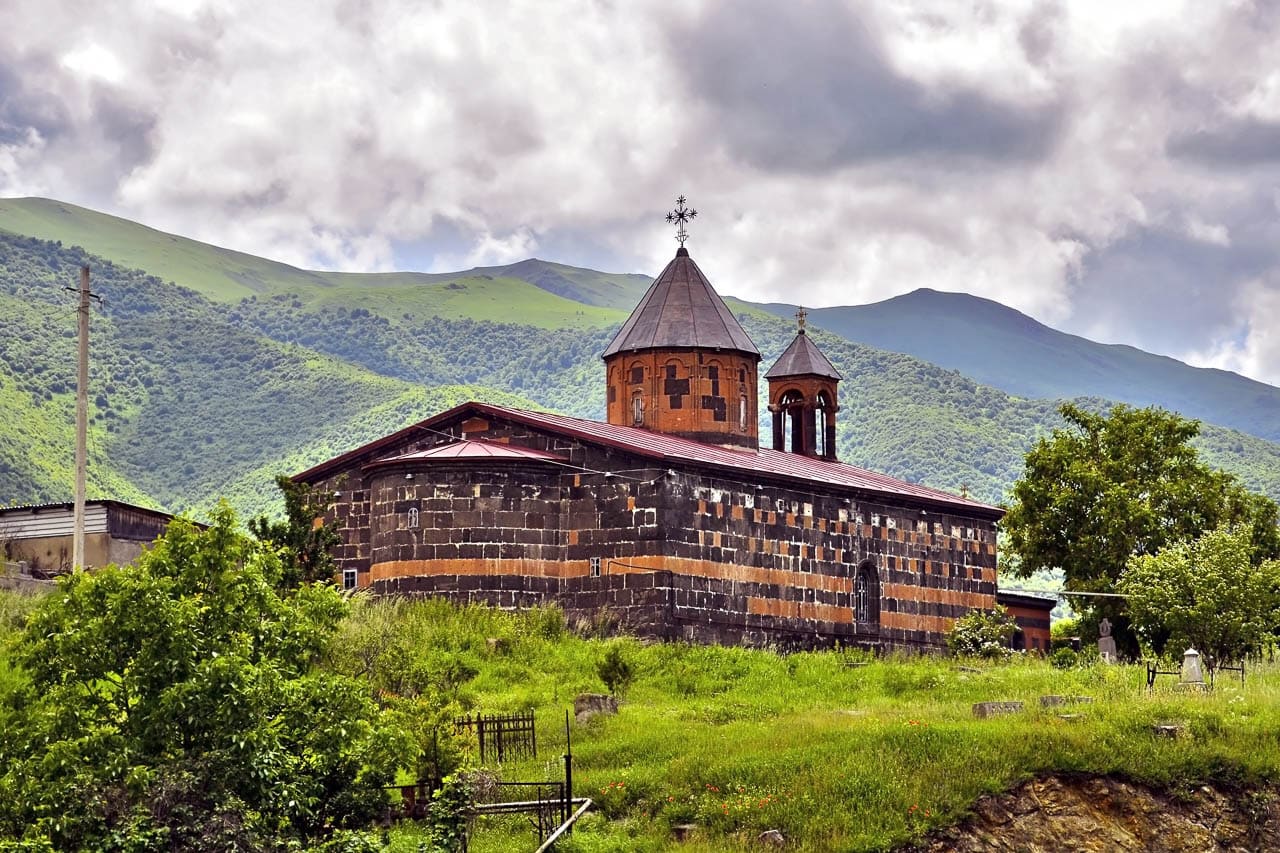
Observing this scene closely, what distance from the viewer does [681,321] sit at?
5494 centimetres

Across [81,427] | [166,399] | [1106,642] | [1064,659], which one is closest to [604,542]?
[1064,659]

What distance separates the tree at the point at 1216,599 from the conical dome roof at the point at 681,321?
14.6m

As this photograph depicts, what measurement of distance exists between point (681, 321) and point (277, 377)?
7720cm

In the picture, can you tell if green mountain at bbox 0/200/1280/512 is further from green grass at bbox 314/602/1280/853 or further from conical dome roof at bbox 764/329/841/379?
green grass at bbox 314/602/1280/853

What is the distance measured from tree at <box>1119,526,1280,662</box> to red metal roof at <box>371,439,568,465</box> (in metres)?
14.1

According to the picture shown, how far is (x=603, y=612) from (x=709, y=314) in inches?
489

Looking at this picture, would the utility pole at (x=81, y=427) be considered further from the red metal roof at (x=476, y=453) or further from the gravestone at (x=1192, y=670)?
the gravestone at (x=1192, y=670)

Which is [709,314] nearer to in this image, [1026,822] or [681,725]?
[681,725]

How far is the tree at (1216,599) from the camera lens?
1688 inches

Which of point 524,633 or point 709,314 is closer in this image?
point 524,633

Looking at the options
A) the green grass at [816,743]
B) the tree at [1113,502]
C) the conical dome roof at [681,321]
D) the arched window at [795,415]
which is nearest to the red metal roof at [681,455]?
the tree at [1113,502]

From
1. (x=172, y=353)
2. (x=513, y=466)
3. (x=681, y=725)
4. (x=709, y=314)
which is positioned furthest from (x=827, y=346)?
(x=681, y=725)

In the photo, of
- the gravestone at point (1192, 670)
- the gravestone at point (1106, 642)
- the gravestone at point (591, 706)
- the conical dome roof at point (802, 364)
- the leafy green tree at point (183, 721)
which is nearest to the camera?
the leafy green tree at point (183, 721)

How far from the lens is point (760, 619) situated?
1897 inches
